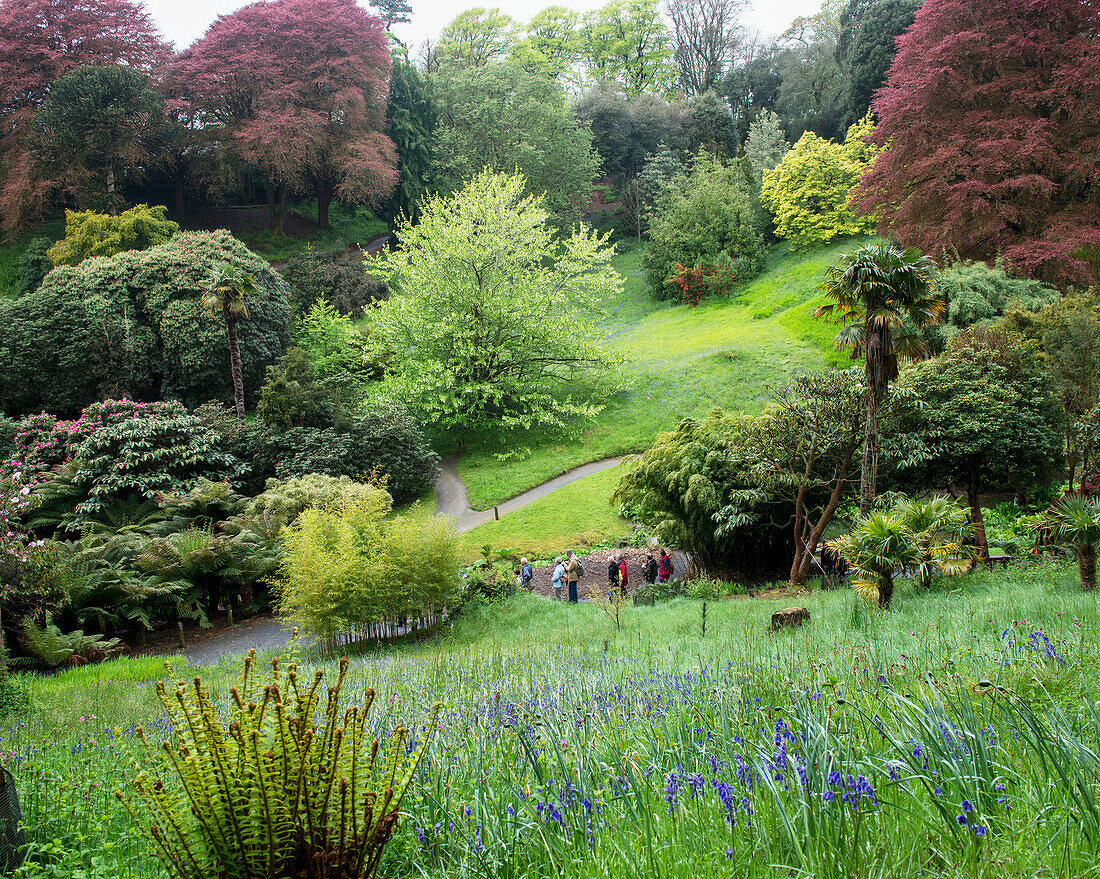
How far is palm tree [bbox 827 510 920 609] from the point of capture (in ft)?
31.1

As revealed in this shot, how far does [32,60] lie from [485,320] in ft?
94.1

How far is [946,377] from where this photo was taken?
15555 mm

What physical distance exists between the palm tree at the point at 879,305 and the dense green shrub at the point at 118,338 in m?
23.5

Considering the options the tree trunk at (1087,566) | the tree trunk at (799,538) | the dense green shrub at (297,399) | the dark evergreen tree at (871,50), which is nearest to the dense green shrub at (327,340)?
the dense green shrub at (297,399)

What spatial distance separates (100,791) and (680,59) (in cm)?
7112

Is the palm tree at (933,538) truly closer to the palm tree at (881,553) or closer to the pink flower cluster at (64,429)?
the palm tree at (881,553)

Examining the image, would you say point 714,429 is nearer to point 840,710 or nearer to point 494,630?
point 494,630

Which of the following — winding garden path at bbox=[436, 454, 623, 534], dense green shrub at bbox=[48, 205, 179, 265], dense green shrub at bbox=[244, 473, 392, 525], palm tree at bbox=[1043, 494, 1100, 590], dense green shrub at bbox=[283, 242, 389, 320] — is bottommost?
winding garden path at bbox=[436, 454, 623, 534]

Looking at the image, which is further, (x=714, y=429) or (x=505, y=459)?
(x=505, y=459)

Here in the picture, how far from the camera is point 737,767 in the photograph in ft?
8.62

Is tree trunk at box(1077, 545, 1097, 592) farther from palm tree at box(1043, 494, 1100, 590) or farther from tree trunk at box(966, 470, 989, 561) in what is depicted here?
tree trunk at box(966, 470, 989, 561)

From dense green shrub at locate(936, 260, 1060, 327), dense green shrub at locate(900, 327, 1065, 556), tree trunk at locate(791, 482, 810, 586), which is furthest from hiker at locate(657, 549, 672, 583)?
dense green shrub at locate(936, 260, 1060, 327)

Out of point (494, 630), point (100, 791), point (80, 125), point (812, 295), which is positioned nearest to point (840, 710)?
point (100, 791)

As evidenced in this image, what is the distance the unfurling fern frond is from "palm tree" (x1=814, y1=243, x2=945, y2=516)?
38.6ft
